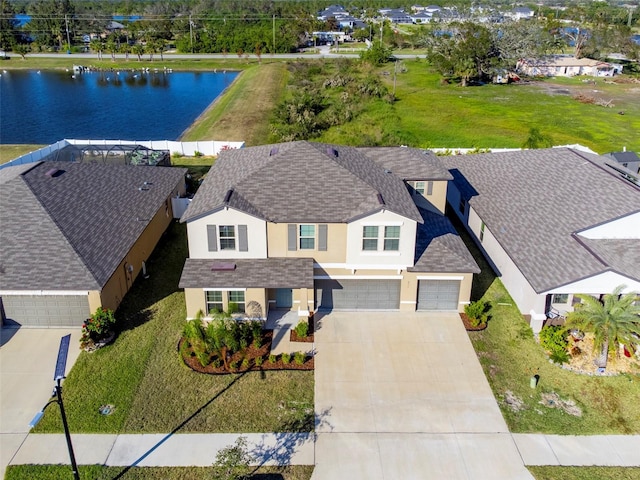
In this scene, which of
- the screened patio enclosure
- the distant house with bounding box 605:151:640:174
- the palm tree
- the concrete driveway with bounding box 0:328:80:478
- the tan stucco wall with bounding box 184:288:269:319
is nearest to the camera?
the concrete driveway with bounding box 0:328:80:478

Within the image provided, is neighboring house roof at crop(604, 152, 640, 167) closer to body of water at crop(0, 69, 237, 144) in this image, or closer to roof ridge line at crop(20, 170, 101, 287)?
roof ridge line at crop(20, 170, 101, 287)

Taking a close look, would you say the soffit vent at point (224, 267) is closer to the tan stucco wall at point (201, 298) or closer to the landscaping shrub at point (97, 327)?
the tan stucco wall at point (201, 298)

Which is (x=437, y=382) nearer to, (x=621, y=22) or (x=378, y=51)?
(x=378, y=51)

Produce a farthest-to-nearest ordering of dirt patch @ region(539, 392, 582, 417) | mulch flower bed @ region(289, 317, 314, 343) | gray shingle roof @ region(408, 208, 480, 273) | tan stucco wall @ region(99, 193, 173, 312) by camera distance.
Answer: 1. gray shingle roof @ region(408, 208, 480, 273)
2. tan stucco wall @ region(99, 193, 173, 312)
3. mulch flower bed @ region(289, 317, 314, 343)
4. dirt patch @ region(539, 392, 582, 417)

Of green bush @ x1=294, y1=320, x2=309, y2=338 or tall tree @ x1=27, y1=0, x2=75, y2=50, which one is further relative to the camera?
tall tree @ x1=27, y1=0, x2=75, y2=50

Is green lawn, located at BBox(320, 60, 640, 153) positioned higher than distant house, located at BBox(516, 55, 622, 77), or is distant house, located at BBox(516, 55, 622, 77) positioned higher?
distant house, located at BBox(516, 55, 622, 77)

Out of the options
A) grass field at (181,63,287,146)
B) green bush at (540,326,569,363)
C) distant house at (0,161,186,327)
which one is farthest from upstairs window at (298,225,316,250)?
grass field at (181,63,287,146)
